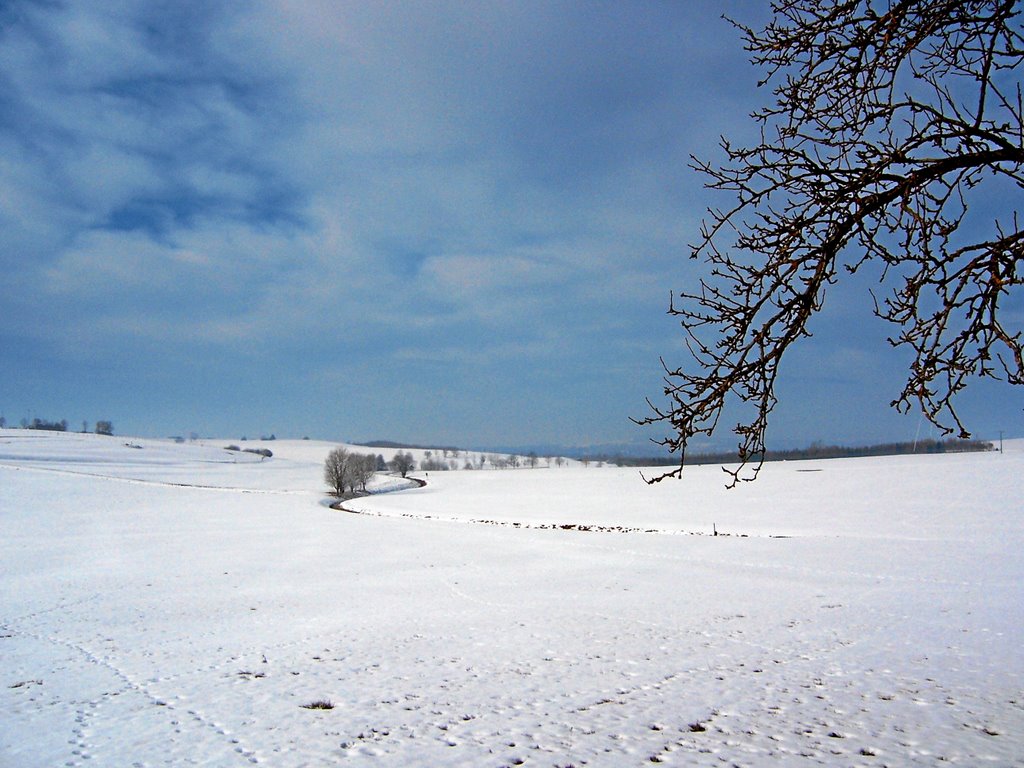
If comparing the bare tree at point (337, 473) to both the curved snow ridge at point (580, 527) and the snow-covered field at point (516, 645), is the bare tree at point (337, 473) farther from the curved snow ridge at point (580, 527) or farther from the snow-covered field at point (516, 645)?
the snow-covered field at point (516, 645)

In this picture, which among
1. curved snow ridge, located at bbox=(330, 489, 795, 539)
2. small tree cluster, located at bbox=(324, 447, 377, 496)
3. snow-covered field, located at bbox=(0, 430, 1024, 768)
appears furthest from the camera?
small tree cluster, located at bbox=(324, 447, 377, 496)

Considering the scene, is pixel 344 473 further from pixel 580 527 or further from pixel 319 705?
pixel 319 705

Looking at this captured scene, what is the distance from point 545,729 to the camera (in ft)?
30.0

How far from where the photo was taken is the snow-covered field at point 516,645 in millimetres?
8656

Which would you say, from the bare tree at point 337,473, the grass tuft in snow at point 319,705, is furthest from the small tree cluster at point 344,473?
the grass tuft in snow at point 319,705

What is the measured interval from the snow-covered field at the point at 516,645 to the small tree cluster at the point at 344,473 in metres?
40.8

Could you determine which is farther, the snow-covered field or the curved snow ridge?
the curved snow ridge

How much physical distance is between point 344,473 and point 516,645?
242 feet

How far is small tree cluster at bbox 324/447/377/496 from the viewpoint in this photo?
83500mm

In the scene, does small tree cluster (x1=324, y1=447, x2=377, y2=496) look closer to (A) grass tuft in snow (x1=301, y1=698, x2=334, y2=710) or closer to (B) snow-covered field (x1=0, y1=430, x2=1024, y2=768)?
(B) snow-covered field (x1=0, y1=430, x2=1024, y2=768)

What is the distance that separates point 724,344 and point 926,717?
26.9ft

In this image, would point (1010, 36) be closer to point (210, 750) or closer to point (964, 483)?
point (210, 750)

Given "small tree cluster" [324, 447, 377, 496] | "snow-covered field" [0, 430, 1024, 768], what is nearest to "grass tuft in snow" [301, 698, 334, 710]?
"snow-covered field" [0, 430, 1024, 768]

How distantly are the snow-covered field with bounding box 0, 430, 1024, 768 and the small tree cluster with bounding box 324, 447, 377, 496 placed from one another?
1608 inches
